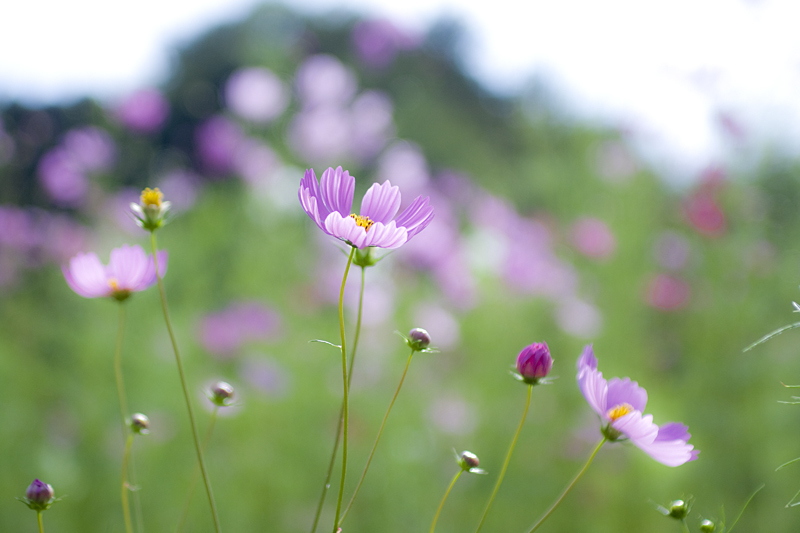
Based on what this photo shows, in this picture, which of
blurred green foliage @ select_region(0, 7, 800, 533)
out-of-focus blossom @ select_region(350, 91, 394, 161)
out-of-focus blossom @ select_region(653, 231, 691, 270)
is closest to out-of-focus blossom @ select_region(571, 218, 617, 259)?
blurred green foliage @ select_region(0, 7, 800, 533)

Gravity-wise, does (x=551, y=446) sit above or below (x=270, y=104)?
below

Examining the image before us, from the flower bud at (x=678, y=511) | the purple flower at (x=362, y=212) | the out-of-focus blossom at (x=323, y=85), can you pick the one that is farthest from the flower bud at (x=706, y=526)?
the out-of-focus blossom at (x=323, y=85)

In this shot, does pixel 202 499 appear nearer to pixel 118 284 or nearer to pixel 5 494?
pixel 5 494

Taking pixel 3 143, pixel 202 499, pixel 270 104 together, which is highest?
pixel 270 104

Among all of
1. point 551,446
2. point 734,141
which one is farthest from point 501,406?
point 734,141

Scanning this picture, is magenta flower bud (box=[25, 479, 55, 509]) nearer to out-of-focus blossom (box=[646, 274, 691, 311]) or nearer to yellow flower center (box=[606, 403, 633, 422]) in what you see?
yellow flower center (box=[606, 403, 633, 422])

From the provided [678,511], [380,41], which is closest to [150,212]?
[678,511]

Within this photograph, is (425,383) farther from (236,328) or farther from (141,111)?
(141,111)
